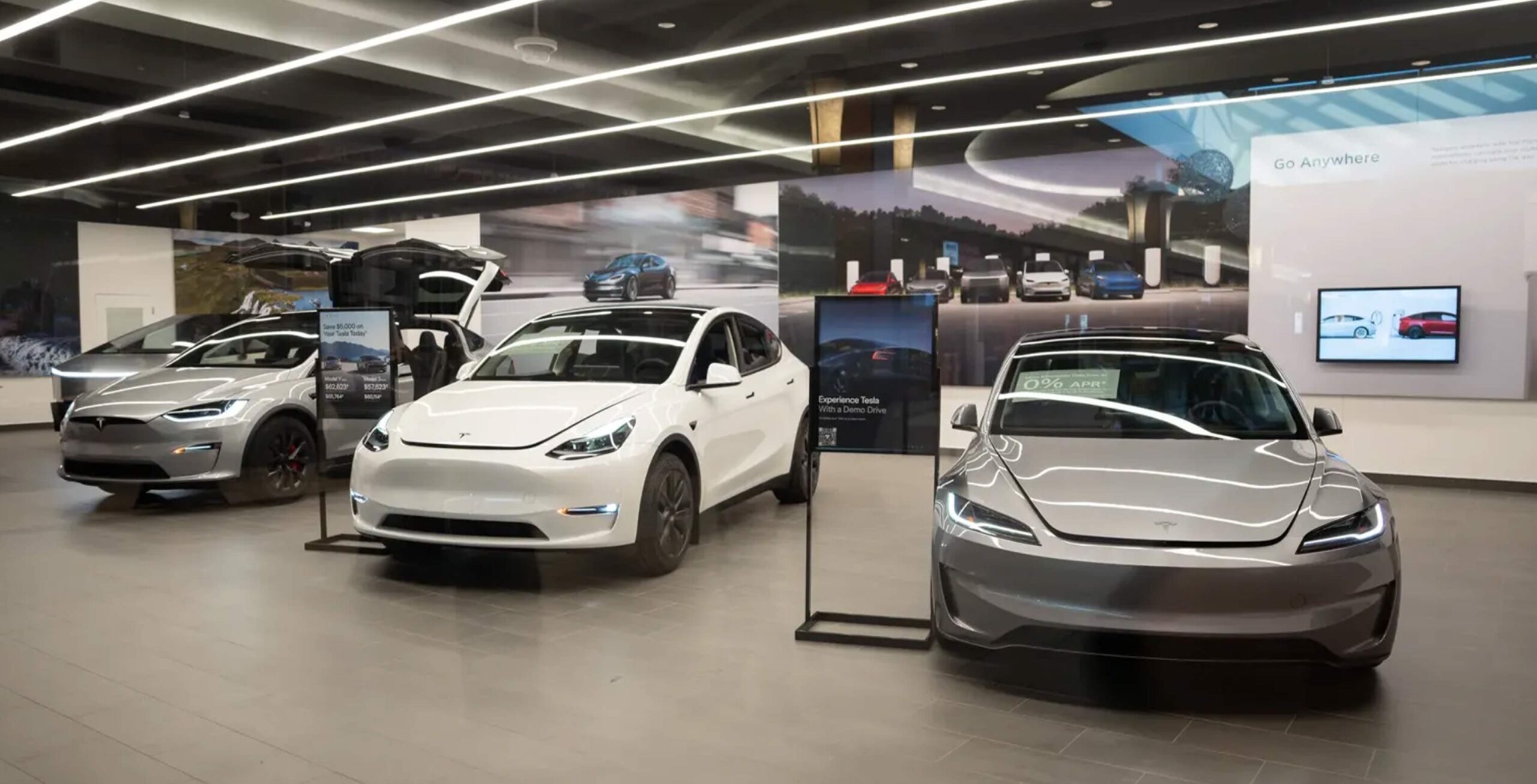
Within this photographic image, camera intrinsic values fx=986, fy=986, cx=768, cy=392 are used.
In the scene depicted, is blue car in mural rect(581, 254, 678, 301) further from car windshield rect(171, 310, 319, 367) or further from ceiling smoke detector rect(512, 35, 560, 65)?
car windshield rect(171, 310, 319, 367)

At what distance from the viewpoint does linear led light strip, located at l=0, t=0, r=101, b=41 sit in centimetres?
781

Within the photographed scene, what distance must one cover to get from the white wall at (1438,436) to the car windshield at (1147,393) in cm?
367

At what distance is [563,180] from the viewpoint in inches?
535

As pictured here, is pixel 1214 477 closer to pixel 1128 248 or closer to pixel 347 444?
pixel 347 444

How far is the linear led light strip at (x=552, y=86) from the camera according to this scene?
8.05 m

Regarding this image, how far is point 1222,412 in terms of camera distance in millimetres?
4027

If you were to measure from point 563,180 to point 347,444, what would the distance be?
7.36 metres

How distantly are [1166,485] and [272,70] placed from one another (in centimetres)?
931

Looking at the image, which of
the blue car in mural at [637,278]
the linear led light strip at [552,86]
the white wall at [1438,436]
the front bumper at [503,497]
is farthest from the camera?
the blue car in mural at [637,278]

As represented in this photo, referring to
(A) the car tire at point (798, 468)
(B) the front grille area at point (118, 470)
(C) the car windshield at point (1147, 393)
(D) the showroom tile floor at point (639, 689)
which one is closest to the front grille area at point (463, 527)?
(D) the showroom tile floor at point (639, 689)

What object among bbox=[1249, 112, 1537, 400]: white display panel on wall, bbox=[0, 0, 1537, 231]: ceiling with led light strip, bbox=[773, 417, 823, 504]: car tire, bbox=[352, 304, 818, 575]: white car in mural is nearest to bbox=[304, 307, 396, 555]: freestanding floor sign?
bbox=[352, 304, 818, 575]: white car in mural

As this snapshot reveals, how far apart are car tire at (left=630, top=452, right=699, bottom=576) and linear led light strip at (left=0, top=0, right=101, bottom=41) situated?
638 cm

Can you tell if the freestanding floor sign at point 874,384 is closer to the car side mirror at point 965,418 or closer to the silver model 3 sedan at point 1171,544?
the car side mirror at point 965,418

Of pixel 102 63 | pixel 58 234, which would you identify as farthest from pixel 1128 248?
pixel 58 234
